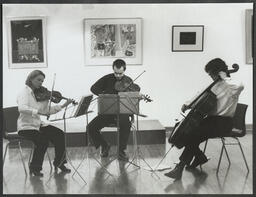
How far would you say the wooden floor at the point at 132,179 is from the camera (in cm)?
421

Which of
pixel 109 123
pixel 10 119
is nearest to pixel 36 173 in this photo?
pixel 10 119

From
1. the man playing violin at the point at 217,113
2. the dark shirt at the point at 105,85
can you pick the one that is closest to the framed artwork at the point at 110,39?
the dark shirt at the point at 105,85

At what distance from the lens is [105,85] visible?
4.70 m

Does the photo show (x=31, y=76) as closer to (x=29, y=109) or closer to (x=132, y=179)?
(x=29, y=109)

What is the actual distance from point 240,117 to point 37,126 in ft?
6.55

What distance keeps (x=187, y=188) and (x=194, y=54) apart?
1.34 m

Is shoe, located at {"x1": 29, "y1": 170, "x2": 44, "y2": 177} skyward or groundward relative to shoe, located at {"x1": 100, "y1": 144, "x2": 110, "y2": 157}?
groundward

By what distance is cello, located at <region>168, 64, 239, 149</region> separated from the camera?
437cm

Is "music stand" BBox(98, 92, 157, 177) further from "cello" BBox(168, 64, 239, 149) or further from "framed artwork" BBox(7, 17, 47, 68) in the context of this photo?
"framed artwork" BBox(7, 17, 47, 68)

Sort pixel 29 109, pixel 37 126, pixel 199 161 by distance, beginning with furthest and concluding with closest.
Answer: pixel 199 161 < pixel 37 126 < pixel 29 109

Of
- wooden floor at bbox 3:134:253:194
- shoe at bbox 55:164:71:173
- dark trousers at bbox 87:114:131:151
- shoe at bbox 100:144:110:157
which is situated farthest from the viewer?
shoe at bbox 100:144:110:157

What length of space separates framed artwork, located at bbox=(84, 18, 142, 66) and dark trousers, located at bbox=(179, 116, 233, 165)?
955 mm

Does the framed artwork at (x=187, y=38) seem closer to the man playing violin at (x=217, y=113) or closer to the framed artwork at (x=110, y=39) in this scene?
the man playing violin at (x=217, y=113)

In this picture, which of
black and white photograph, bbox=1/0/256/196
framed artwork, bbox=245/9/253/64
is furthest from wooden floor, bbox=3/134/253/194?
framed artwork, bbox=245/9/253/64
